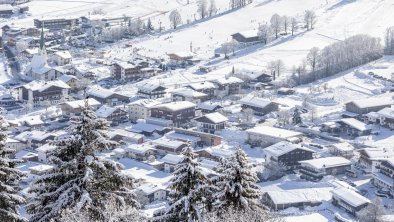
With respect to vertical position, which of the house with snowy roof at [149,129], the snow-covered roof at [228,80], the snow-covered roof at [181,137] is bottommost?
the house with snowy roof at [149,129]

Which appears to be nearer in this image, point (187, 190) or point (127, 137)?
point (187, 190)

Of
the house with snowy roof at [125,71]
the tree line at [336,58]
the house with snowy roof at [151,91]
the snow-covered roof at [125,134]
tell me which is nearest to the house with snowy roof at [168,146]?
the snow-covered roof at [125,134]

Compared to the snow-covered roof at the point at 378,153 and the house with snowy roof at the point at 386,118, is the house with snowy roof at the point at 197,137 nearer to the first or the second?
the snow-covered roof at the point at 378,153

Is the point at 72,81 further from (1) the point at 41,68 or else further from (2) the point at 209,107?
(2) the point at 209,107

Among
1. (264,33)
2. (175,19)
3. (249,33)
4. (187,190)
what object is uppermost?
(187,190)

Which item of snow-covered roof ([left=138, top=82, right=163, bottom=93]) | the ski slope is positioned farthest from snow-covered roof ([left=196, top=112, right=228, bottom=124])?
the ski slope

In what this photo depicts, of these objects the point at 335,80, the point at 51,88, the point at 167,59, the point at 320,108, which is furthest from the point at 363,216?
the point at 167,59

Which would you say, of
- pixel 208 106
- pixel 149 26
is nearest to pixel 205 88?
pixel 208 106
